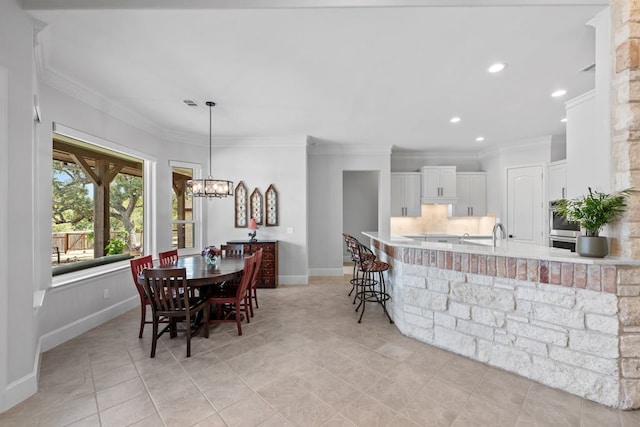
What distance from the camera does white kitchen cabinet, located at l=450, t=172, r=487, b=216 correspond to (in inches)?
251

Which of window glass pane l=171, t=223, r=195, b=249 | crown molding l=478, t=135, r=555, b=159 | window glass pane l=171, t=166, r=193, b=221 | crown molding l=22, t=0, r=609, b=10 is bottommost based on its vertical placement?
window glass pane l=171, t=223, r=195, b=249

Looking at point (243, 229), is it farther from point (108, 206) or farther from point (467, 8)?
point (467, 8)

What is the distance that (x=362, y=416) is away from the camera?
1862 millimetres

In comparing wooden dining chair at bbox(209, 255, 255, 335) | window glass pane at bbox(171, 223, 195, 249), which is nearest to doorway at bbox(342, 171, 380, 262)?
window glass pane at bbox(171, 223, 195, 249)

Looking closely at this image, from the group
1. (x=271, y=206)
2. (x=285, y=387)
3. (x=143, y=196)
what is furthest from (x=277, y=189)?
(x=285, y=387)

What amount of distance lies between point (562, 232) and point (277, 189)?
487cm

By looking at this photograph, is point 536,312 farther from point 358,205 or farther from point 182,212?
point 358,205

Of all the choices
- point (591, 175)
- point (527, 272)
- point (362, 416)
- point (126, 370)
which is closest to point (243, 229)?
point (126, 370)

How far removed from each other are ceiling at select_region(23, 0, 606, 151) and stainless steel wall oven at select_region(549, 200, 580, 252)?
5.30ft

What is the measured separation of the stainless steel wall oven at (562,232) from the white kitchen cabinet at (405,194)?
2.39m

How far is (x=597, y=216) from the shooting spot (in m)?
1.97

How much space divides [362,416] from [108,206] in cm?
416

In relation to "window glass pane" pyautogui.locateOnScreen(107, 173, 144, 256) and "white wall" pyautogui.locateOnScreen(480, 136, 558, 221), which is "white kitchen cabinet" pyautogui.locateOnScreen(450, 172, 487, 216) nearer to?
"white wall" pyautogui.locateOnScreen(480, 136, 558, 221)

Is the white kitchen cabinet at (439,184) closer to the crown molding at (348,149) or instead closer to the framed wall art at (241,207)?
the crown molding at (348,149)
